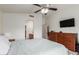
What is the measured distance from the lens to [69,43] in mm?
2303

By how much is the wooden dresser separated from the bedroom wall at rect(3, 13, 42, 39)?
0.26m

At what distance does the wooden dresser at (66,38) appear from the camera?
2237 mm

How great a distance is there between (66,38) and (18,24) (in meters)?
1.01

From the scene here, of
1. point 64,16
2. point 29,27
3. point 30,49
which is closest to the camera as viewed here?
point 30,49

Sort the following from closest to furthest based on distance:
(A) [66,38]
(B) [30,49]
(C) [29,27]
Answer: (B) [30,49] → (C) [29,27] → (A) [66,38]

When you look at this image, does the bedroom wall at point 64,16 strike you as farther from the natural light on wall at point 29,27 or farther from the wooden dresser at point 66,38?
the natural light on wall at point 29,27

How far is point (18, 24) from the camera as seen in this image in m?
2.30

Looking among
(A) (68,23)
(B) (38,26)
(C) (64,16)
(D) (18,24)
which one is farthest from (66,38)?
(D) (18,24)

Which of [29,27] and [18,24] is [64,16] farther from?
[18,24]

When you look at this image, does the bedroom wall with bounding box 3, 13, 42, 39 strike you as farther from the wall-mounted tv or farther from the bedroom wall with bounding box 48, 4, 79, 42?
the wall-mounted tv

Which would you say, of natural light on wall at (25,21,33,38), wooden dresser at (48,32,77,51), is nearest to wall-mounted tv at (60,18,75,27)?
wooden dresser at (48,32,77,51)

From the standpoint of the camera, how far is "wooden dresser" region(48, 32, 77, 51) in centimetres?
224

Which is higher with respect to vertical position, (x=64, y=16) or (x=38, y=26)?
(x=64, y=16)
